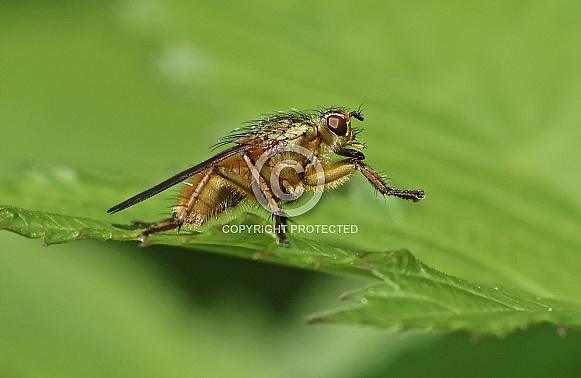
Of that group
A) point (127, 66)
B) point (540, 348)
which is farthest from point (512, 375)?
point (127, 66)

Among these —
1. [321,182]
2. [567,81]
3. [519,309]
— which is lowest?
[519,309]

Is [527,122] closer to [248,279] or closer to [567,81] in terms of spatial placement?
[567,81]

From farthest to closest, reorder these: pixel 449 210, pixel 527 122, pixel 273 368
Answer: pixel 273 368, pixel 527 122, pixel 449 210

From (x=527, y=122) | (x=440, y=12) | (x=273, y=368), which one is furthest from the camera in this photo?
(x=440, y=12)

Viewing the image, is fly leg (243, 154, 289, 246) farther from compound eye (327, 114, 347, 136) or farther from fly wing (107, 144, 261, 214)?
compound eye (327, 114, 347, 136)

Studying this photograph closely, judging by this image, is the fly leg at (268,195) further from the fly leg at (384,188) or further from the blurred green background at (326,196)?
the blurred green background at (326,196)

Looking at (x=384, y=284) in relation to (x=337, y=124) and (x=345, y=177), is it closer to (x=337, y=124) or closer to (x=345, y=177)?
(x=345, y=177)

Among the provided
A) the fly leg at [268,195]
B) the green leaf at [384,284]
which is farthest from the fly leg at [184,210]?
the green leaf at [384,284]
